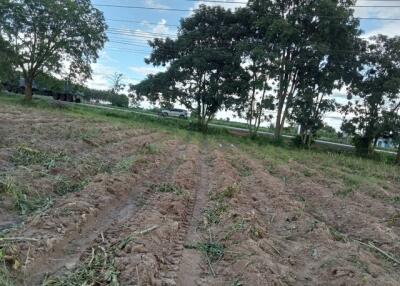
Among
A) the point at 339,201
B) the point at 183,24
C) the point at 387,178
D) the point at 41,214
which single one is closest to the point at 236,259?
the point at 41,214

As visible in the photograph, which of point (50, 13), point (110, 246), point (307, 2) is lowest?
point (110, 246)

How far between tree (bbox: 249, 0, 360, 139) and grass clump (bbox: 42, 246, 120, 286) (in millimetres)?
20425

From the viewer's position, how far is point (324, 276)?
3.97m

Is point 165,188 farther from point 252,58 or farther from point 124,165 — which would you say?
point 252,58

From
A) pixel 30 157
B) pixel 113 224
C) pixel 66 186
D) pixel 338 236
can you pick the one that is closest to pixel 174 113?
pixel 30 157

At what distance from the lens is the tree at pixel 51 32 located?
2573cm

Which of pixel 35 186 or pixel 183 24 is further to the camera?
pixel 183 24

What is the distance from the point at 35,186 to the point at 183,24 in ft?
77.5

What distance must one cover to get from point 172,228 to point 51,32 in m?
25.6

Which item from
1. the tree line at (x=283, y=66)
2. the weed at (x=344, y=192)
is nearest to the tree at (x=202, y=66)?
the tree line at (x=283, y=66)

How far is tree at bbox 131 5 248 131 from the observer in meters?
25.3

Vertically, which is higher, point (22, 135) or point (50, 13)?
point (50, 13)

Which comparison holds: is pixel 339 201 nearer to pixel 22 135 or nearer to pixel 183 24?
pixel 22 135

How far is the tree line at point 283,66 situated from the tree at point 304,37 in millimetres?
58
